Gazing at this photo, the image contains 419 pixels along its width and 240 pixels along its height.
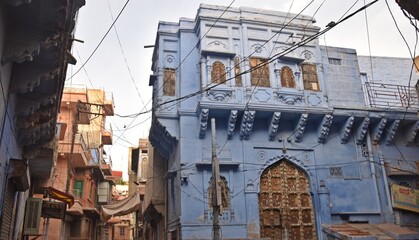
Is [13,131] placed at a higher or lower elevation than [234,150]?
lower

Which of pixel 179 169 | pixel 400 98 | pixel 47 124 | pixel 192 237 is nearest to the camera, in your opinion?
pixel 47 124

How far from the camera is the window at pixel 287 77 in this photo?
15.1 metres

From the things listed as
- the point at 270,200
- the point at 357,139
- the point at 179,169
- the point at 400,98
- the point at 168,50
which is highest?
the point at 168,50

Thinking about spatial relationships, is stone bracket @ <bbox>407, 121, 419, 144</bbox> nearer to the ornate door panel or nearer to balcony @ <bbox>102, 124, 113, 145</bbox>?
the ornate door panel

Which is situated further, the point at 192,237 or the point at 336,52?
the point at 336,52

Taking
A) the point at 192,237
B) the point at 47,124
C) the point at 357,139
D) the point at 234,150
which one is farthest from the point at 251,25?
the point at 47,124

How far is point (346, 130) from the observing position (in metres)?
15.1

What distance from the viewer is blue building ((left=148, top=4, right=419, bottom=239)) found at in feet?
44.5

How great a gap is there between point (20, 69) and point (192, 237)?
8116 mm

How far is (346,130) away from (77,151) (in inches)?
565

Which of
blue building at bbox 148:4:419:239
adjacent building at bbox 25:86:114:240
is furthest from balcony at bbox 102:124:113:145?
blue building at bbox 148:4:419:239

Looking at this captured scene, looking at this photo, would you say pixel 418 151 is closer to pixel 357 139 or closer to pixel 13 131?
pixel 357 139

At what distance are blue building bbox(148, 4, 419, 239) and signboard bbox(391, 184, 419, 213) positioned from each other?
0.12ft

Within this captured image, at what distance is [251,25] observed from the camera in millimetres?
15508
